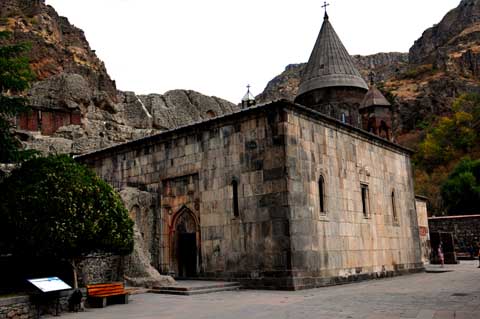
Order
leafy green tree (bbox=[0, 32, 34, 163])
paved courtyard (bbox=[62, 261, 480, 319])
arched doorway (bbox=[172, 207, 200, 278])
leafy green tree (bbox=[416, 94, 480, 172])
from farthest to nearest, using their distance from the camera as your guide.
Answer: leafy green tree (bbox=[416, 94, 480, 172]) < arched doorway (bbox=[172, 207, 200, 278]) < leafy green tree (bbox=[0, 32, 34, 163]) < paved courtyard (bbox=[62, 261, 480, 319])

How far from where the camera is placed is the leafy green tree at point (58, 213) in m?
10.3

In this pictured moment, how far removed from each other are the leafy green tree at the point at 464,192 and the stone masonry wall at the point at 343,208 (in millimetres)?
23228

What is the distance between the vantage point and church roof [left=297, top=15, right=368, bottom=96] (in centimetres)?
2602

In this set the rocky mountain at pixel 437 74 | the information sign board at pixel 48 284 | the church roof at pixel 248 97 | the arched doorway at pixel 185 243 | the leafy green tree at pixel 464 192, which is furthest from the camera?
the rocky mountain at pixel 437 74

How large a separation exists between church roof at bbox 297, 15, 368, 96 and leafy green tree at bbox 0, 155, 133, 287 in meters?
16.9

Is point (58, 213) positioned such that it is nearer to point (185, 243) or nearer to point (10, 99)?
point (10, 99)

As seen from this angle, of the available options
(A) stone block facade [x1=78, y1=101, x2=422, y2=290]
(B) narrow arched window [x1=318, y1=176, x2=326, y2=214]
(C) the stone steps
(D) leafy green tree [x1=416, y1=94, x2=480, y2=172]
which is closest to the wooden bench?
(C) the stone steps

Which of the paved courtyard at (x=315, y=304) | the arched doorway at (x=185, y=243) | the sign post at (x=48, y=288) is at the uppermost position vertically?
the arched doorway at (x=185, y=243)

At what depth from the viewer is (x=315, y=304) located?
10.1m

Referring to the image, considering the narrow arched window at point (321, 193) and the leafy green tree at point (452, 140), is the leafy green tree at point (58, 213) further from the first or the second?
the leafy green tree at point (452, 140)

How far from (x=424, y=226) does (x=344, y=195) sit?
50.2ft

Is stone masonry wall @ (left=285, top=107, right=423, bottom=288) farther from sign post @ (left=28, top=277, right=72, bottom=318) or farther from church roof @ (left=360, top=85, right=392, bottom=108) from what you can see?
sign post @ (left=28, top=277, right=72, bottom=318)

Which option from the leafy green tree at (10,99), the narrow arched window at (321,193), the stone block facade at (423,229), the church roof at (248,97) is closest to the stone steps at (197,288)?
the narrow arched window at (321,193)

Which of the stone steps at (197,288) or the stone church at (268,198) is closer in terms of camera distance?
the stone steps at (197,288)
